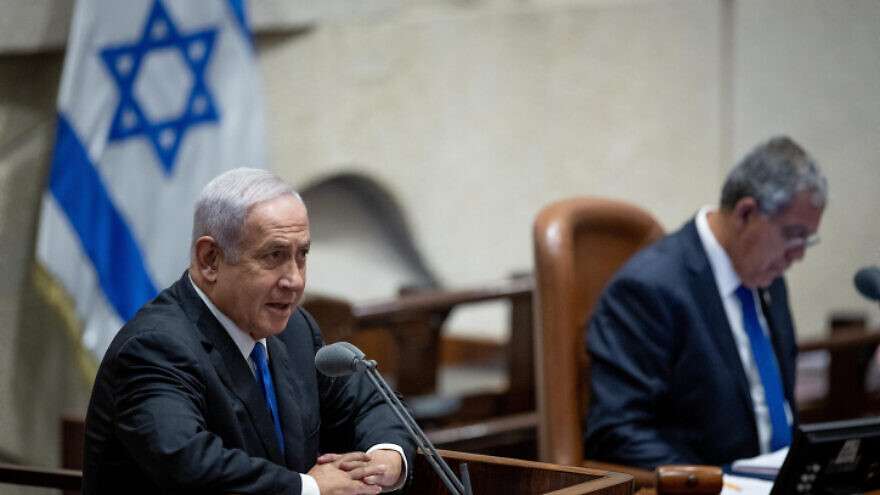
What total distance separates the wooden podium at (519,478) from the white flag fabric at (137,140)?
2386 millimetres

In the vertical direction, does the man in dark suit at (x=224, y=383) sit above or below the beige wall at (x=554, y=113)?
below

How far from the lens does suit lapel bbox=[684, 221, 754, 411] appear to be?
399cm

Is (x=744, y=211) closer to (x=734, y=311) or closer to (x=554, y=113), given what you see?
(x=734, y=311)

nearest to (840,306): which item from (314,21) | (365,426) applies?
(314,21)

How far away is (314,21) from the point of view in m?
6.67

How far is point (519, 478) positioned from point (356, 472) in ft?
1.06

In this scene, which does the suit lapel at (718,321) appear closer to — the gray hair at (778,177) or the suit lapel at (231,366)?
the gray hair at (778,177)

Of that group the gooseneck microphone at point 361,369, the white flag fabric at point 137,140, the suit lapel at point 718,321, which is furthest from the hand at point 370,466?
the white flag fabric at point 137,140

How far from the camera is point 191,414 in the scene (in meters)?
2.66

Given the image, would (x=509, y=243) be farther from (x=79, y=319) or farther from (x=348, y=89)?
(x=79, y=319)

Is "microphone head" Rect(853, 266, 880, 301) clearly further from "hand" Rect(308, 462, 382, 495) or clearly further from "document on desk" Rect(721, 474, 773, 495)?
"hand" Rect(308, 462, 382, 495)

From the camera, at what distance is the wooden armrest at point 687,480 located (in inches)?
118

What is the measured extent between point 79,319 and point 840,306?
3.82m

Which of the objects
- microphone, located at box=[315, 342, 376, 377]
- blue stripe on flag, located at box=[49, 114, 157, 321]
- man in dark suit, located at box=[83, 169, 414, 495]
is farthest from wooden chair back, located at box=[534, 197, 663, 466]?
blue stripe on flag, located at box=[49, 114, 157, 321]
